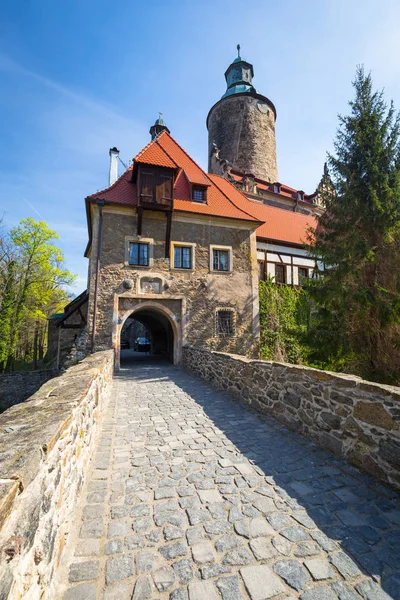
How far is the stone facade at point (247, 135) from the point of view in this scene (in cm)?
3055

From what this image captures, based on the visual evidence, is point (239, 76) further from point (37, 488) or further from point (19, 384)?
point (37, 488)

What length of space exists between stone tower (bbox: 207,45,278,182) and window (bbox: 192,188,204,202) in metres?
16.0

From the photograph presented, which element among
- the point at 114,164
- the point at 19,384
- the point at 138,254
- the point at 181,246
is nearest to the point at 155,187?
the point at 181,246

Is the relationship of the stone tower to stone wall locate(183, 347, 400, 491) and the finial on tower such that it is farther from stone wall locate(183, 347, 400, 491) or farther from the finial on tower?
stone wall locate(183, 347, 400, 491)

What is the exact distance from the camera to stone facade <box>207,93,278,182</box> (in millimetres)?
30547

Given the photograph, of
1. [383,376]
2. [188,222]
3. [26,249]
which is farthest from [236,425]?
[26,249]

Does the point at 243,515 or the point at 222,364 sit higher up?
the point at 222,364

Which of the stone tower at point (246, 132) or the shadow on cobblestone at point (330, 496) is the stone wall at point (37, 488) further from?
the stone tower at point (246, 132)

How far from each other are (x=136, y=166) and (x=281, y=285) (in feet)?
32.9

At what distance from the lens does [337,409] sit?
12.3ft

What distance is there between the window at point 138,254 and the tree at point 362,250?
23.6ft

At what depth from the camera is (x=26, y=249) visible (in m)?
20.3

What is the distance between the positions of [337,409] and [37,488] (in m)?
3.56

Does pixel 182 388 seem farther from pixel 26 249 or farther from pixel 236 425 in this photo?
pixel 26 249
